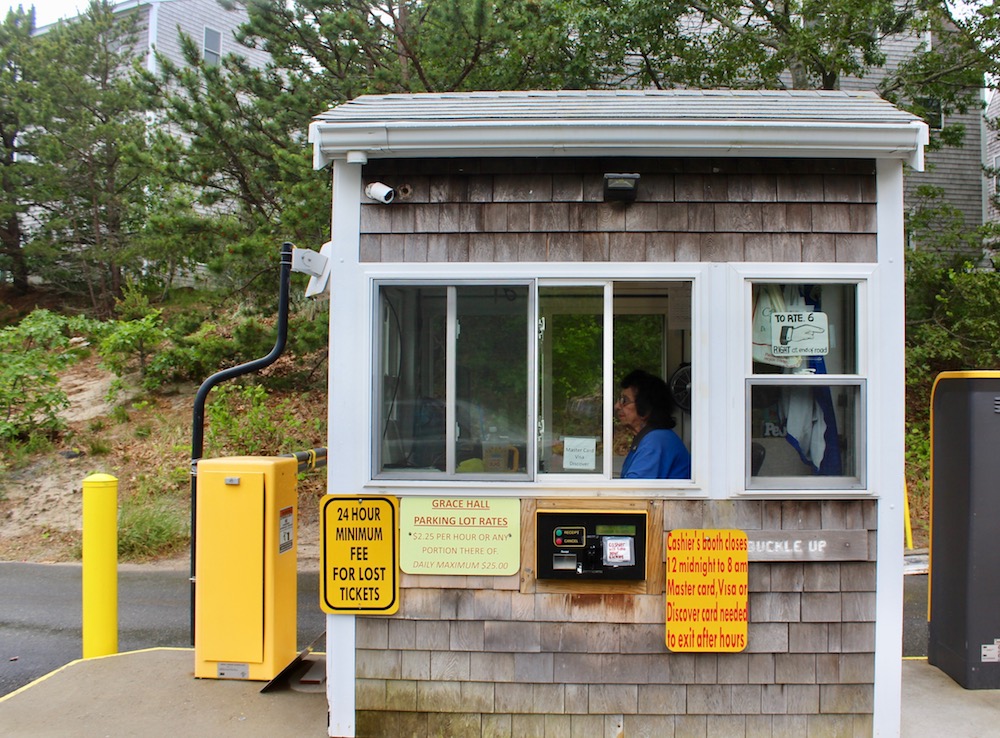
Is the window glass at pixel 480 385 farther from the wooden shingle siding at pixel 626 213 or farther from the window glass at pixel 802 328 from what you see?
the window glass at pixel 802 328

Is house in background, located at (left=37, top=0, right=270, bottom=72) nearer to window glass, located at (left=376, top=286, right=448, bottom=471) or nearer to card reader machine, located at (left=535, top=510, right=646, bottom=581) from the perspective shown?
window glass, located at (left=376, top=286, right=448, bottom=471)

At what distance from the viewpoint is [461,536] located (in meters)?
3.71

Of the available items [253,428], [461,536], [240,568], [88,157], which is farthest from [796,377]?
[88,157]

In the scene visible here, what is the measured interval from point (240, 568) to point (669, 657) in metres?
2.29

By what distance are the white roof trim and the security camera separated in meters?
0.14

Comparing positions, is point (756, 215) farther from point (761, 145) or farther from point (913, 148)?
point (913, 148)

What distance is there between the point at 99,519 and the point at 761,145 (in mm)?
4094

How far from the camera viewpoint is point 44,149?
15.2 metres

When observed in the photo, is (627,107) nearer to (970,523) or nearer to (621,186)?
(621,186)

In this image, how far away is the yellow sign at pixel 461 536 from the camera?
3.70 metres

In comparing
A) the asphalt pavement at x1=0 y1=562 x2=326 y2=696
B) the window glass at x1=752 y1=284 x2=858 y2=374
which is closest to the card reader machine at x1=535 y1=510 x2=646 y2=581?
the window glass at x1=752 y1=284 x2=858 y2=374

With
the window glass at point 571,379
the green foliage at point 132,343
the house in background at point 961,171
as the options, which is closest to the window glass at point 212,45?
the green foliage at point 132,343

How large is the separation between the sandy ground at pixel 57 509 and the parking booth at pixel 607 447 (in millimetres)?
5162

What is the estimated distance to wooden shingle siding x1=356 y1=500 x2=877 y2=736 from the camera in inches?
145
